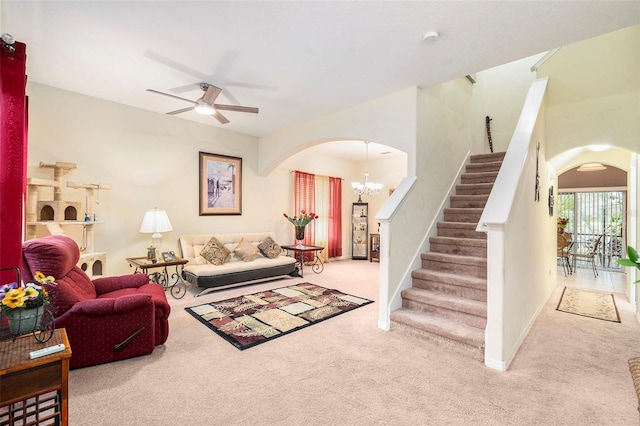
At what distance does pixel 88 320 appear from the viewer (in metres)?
2.34

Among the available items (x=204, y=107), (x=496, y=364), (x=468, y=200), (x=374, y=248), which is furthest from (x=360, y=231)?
(x=496, y=364)

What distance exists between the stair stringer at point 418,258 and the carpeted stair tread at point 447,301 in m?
0.08

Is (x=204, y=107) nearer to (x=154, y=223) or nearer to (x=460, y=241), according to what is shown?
(x=154, y=223)

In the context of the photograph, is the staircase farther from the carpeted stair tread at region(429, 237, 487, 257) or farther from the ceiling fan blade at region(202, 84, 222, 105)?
the ceiling fan blade at region(202, 84, 222, 105)

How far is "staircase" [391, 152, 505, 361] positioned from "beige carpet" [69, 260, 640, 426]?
17cm

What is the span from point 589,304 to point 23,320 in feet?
20.1

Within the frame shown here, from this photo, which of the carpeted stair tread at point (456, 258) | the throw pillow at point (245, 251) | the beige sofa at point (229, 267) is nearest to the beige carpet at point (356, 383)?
the carpeted stair tread at point (456, 258)

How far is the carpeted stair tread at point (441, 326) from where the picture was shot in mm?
2633

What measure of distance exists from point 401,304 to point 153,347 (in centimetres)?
261

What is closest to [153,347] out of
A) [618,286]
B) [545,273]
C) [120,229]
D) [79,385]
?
[79,385]

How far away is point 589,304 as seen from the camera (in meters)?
4.14

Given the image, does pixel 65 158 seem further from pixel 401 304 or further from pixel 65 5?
pixel 401 304

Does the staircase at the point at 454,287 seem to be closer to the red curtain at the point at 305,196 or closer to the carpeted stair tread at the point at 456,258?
the carpeted stair tread at the point at 456,258

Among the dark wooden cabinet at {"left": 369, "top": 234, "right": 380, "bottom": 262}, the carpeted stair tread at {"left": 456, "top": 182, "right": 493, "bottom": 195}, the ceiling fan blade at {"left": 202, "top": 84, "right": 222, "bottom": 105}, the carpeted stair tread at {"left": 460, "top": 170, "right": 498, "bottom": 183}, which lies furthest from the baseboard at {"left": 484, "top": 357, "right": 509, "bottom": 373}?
the dark wooden cabinet at {"left": 369, "top": 234, "right": 380, "bottom": 262}
